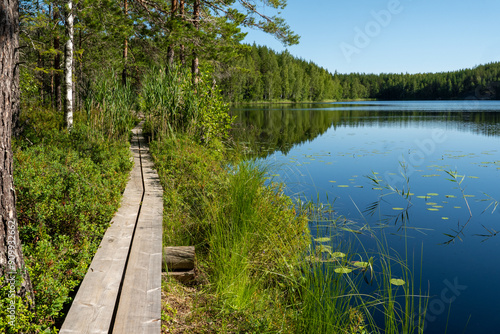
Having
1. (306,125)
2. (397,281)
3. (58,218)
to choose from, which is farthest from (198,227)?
(306,125)

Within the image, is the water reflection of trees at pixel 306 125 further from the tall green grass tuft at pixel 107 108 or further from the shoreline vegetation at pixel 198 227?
the tall green grass tuft at pixel 107 108

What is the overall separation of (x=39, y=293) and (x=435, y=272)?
4881 mm

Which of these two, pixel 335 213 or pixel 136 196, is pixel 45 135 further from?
pixel 335 213

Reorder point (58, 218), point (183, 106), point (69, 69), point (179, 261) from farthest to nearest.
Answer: point (69, 69)
point (183, 106)
point (58, 218)
point (179, 261)

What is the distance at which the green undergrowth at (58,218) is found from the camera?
8.36ft

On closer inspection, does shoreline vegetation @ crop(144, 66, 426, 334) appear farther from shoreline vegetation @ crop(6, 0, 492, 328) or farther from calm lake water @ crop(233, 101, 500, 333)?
calm lake water @ crop(233, 101, 500, 333)

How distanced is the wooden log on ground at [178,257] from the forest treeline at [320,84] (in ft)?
196

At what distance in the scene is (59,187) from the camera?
427 centimetres

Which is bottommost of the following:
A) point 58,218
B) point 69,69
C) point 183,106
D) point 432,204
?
→ point 432,204

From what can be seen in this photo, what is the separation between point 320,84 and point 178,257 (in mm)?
107323

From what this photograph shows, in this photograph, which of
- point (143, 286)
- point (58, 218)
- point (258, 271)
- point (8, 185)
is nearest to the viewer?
point (8, 185)

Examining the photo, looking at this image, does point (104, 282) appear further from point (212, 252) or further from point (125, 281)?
point (212, 252)

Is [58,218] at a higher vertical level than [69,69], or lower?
lower

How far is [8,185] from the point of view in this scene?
222 cm
